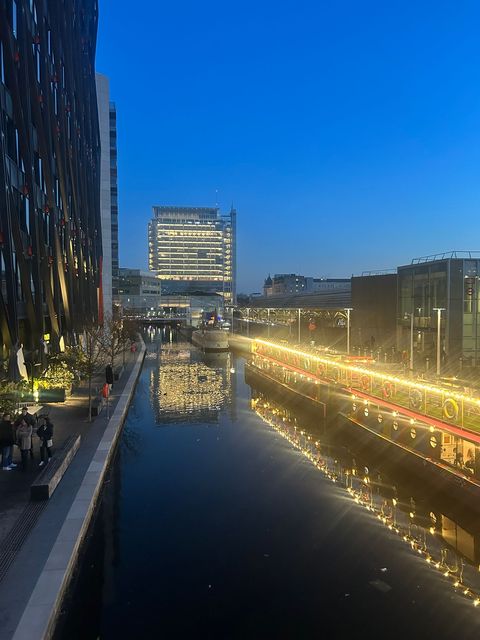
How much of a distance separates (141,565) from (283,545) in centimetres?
454

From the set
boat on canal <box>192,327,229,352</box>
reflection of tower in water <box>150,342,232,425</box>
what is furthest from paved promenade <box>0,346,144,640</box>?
boat on canal <box>192,327,229,352</box>

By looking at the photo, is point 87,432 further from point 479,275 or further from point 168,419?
point 479,275

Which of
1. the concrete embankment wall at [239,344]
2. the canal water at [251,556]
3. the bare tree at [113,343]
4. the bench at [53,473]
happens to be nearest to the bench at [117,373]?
the bare tree at [113,343]

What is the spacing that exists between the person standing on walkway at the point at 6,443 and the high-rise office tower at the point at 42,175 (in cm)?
1056

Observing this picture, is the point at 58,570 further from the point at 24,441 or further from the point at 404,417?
the point at 404,417

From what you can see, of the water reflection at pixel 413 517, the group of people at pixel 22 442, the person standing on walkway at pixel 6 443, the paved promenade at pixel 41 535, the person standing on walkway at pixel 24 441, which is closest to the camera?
the paved promenade at pixel 41 535

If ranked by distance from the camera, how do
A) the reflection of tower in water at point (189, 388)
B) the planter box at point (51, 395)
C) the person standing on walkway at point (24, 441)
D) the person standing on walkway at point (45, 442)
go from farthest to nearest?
the reflection of tower in water at point (189, 388) < the planter box at point (51, 395) < the person standing on walkway at point (45, 442) < the person standing on walkway at point (24, 441)

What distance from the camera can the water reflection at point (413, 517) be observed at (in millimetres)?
15688

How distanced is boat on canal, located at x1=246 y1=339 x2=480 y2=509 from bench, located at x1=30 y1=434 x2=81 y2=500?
14079mm

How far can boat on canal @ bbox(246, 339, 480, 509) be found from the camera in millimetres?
19453

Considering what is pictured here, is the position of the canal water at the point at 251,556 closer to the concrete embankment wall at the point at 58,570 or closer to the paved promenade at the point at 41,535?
the concrete embankment wall at the point at 58,570

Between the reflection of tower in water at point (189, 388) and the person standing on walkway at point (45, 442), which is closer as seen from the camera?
the person standing on walkway at point (45, 442)

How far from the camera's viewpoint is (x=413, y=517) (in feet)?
62.6

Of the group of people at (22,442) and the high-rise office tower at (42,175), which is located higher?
the high-rise office tower at (42,175)
